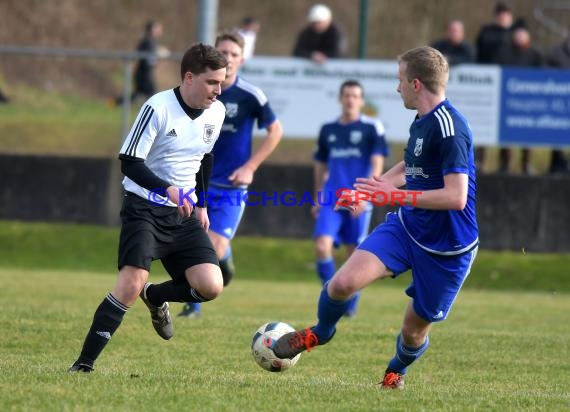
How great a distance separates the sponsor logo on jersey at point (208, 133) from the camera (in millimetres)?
7422

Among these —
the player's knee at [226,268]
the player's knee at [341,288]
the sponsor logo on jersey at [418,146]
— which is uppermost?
the sponsor logo on jersey at [418,146]

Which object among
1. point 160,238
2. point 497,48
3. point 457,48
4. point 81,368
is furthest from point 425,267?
point 497,48

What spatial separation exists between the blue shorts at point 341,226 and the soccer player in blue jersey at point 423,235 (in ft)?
18.1

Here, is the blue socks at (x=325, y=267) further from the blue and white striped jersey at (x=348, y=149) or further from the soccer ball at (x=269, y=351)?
the soccer ball at (x=269, y=351)

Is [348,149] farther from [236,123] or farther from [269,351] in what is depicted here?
[269,351]

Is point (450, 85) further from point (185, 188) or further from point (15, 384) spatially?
point (15, 384)

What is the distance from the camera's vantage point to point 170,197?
22.2 feet

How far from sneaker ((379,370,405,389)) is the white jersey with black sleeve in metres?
1.67

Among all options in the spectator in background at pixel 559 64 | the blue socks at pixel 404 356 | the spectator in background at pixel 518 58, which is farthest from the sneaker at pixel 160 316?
the spectator in background at pixel 559 64

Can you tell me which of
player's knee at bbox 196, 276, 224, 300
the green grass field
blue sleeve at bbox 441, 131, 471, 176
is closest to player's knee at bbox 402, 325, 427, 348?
the green grass field

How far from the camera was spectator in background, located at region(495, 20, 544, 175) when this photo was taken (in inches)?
697

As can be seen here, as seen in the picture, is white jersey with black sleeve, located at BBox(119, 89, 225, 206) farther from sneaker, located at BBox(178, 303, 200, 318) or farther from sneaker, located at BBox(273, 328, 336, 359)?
sneaker, located at BBox(178, 303, 200, 318)

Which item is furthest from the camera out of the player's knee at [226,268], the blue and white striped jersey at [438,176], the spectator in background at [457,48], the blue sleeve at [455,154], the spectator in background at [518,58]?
the spectator in background at [518,58]

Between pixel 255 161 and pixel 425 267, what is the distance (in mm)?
3400
